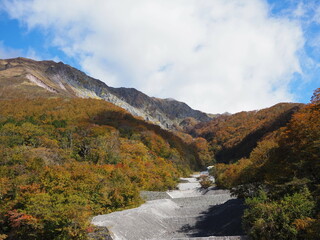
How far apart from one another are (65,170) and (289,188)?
2154 centimetres

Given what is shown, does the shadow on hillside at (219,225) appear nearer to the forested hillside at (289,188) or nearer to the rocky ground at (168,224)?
the rocky ground at (168,224)

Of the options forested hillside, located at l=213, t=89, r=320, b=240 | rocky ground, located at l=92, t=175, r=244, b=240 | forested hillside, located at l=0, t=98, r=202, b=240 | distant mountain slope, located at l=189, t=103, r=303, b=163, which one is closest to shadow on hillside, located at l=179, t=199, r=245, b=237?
rocky ground, located at l=92, t=175, r=244, b=240

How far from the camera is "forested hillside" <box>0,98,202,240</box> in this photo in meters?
16.9

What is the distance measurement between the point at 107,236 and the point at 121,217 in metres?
3.75

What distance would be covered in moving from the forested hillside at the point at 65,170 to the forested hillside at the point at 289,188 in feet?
33.8

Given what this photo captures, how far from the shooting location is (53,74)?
15738cm

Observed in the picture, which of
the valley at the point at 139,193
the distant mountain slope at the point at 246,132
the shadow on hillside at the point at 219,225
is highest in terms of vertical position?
the distant mountain slope at the point at 246,132

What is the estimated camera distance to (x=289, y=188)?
17312 mm

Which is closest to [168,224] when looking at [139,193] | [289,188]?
[139,193]

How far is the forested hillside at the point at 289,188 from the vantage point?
1339cm

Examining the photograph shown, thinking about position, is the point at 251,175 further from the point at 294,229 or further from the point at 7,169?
the point at 7,169

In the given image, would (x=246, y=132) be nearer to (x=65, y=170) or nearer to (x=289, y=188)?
(x=65, y=170)

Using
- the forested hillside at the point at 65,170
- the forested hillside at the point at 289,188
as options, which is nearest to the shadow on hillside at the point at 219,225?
the forested hillside at the point at 289,188

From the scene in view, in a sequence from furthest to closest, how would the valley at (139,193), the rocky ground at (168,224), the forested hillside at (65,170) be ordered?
1. the rocky ground at (168,224)
2. the forested hillside at (65,170)
3. the valley at (139,193)
